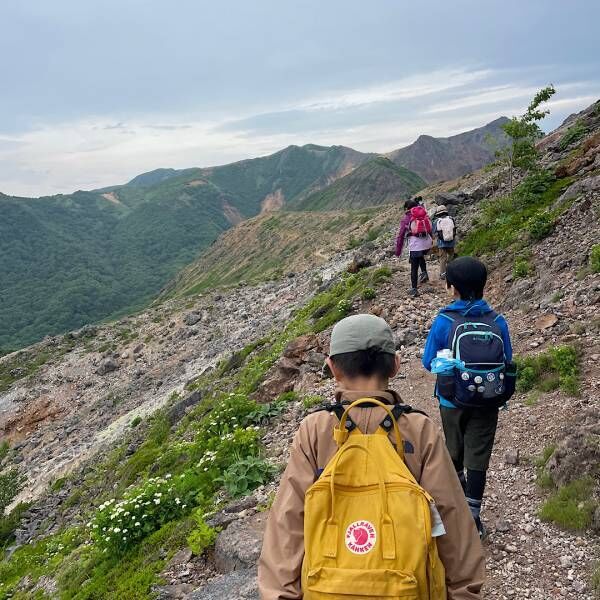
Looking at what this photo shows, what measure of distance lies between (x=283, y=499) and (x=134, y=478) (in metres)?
12.6

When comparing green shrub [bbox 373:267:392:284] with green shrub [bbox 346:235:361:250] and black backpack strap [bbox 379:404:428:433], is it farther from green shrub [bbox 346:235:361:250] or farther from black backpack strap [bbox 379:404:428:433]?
green shrub [bbox 346:235:361:250]

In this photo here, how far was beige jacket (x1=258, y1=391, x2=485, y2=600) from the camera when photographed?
248 cm

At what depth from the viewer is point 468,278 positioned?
4.59 metres

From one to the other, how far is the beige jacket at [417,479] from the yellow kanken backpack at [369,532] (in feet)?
0.46

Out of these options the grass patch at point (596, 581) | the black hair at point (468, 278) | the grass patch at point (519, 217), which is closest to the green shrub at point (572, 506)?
the grass patch at point (596, 581)

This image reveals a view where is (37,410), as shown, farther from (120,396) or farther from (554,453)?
(554,453)

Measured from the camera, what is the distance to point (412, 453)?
99.7 inches

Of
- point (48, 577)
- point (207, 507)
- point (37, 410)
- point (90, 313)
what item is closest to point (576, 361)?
point (207, 507)

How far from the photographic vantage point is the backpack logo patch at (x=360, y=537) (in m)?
2.24

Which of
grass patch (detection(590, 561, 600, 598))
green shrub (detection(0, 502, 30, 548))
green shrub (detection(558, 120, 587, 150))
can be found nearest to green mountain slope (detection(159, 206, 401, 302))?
green shrub (detection(558, 120, 587, 150))

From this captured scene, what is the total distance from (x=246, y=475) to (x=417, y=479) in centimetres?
591

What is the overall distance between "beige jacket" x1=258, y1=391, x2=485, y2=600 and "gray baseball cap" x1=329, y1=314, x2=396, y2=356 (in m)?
0.25

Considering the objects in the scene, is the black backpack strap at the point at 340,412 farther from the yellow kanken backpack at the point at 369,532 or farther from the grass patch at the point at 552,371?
the grass patch at the point at 552,371

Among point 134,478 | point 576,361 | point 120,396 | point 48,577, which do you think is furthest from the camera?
point 120,396
